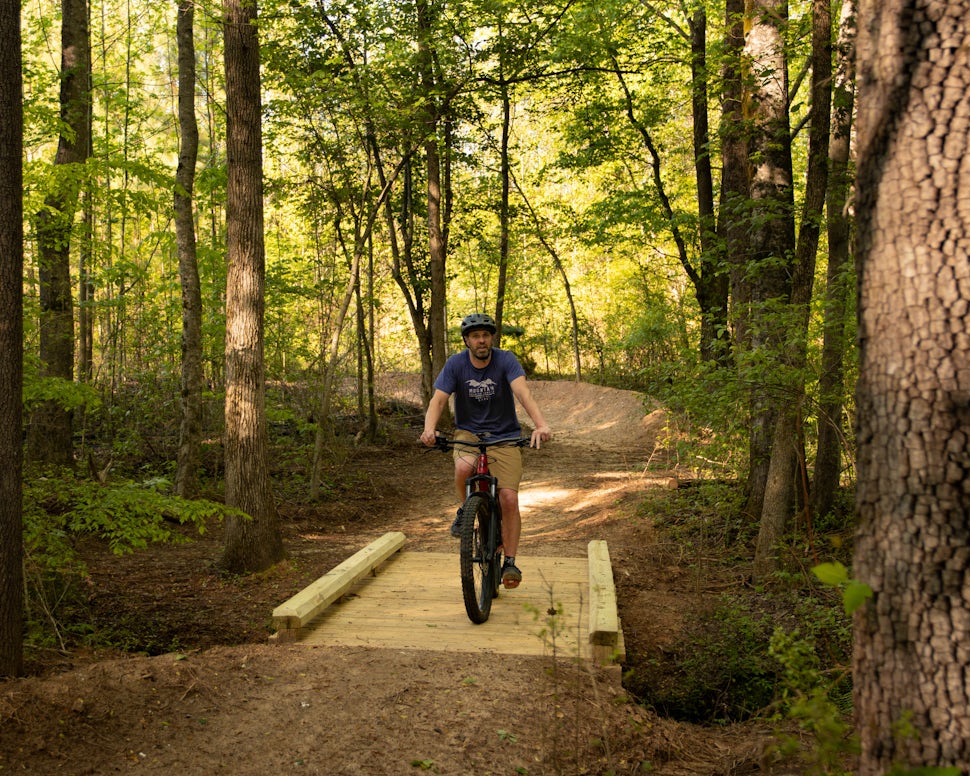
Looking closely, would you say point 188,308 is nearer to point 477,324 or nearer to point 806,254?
point 477,324

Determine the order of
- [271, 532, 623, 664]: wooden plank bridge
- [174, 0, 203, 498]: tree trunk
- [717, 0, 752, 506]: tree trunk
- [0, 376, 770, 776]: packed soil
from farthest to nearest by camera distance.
Answer: [174, 0, 203, 498]: tree trunk
[717, 0, 752, 506]: tree trunk
[271, 532, 623, 664]: wooden plank bridge
[0, 376, 770, 776]: packed soil

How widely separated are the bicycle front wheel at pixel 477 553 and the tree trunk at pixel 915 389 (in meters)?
3.19

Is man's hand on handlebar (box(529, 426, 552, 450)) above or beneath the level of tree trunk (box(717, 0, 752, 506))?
beneath

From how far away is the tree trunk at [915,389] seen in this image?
229 centimetres

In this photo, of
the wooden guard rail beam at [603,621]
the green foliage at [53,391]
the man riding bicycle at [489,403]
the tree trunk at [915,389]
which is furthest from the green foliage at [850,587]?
the green foliage at [53,391]

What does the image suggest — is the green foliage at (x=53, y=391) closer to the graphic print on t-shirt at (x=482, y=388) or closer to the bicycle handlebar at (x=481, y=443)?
the bicycle handlebar at (x=481, y=443)

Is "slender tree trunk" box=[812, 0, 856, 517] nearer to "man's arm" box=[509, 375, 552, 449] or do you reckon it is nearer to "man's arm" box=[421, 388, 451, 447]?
"man's arm" box=[509, 375, 552, 449]

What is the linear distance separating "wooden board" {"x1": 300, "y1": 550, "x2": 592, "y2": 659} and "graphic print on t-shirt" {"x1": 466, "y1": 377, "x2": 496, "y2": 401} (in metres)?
1.46

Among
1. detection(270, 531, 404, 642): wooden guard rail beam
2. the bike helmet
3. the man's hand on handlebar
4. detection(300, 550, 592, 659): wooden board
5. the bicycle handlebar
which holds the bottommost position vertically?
detection(300, 550, 592, 659): wooden board

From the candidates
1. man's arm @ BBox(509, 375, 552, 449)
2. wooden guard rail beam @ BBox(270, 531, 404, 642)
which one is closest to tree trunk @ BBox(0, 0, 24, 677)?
wooden guard rail beam @ BBox(270, 531, 404, 642)

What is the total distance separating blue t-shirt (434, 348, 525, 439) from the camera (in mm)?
5930

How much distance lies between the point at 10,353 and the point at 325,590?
2.78 metres

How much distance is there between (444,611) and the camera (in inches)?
245

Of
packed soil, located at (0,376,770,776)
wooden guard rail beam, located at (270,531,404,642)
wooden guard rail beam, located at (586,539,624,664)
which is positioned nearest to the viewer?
packed soil, located at (0,376,770,776)
